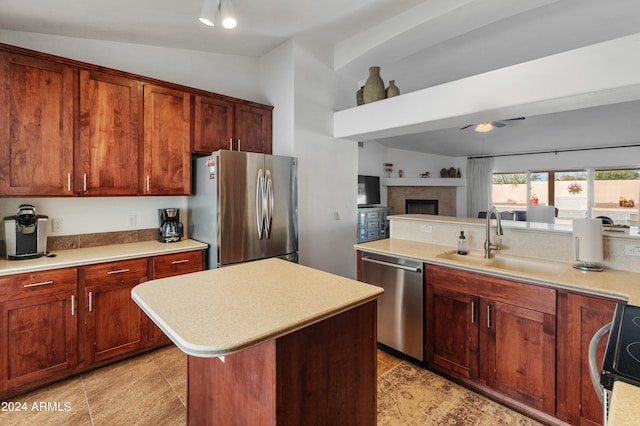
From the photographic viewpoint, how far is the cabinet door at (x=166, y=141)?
2.66 metres

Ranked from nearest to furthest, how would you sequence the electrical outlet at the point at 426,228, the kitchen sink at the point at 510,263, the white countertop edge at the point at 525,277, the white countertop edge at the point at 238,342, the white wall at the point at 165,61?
the white countertop edge at the point at 238,342, the white countertop edge at the point at 525,277, the kitchen sink at the point at 510,263, the white wall at the point at 165,61, the electrical outlet at the point at 426,228

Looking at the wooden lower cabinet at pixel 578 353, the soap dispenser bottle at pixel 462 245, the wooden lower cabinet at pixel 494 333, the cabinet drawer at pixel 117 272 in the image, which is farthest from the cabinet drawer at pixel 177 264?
the wooden lower cabinet at pixel 578 353

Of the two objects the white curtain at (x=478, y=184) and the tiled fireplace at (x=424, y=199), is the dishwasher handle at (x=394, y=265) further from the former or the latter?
the white curtain at (x=478, y=184)

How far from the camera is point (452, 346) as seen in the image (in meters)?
2.17

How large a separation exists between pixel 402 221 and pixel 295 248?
3.74 feet

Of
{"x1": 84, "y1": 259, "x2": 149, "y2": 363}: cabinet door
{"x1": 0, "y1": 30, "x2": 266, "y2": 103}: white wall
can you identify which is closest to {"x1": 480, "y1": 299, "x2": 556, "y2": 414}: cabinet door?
{"x1": 84, "y1": 259, "x2": 149, "y2": 363}: cabinet door

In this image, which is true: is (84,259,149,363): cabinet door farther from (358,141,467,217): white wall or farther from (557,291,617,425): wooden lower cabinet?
(358,141,467,217): white wall

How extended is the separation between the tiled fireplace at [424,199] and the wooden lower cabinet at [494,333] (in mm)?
5064

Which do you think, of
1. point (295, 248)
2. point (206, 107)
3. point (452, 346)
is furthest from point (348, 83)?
point (452, 346)

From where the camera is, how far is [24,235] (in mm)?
2217

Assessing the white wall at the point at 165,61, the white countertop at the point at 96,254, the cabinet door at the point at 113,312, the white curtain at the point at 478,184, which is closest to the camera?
the white countertop at the point at 96,254

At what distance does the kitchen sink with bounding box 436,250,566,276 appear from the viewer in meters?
2.16

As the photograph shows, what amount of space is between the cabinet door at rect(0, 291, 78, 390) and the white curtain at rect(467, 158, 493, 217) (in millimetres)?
8402

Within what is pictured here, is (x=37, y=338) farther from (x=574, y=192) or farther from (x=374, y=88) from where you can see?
(x=574, y=192)
